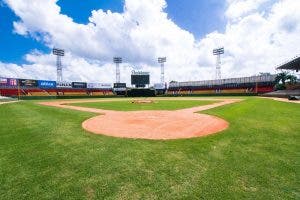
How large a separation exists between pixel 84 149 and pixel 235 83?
70.1 m

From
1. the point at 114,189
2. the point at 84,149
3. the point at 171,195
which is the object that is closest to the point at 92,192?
the point at 114,189

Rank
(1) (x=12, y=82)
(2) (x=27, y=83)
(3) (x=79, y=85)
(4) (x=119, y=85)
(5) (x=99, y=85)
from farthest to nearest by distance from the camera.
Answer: (5) (x=99, y=85) → (4) (x=119, y=85) → (3) (x=79, y=85) → (2) (x=27, y=83) → (1) (x=12, y=82)

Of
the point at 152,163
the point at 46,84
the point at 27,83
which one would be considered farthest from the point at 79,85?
the point at 152,163

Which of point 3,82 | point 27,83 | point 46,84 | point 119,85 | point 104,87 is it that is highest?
point 3,82

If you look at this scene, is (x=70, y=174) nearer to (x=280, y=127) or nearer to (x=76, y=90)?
(x=280, y=127)

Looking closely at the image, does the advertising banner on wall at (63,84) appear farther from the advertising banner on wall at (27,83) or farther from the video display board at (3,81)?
the video display board at (3,81)

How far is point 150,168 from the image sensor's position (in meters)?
5.21

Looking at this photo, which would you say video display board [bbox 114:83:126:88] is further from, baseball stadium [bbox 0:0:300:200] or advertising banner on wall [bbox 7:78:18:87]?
baseball stadium [bbox 0:0:300:200]

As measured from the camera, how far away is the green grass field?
4.13 m

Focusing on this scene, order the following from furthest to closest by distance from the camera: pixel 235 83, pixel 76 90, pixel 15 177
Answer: pixel 76 90 → pixel 235 83 → pixel 15 177

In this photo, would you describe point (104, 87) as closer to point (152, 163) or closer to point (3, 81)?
point (3, 81)

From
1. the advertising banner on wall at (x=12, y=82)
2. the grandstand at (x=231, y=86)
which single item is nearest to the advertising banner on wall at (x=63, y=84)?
the advertising banner on wall at (x=12, y=82)

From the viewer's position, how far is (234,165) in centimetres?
538

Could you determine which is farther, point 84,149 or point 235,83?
point 235,83
